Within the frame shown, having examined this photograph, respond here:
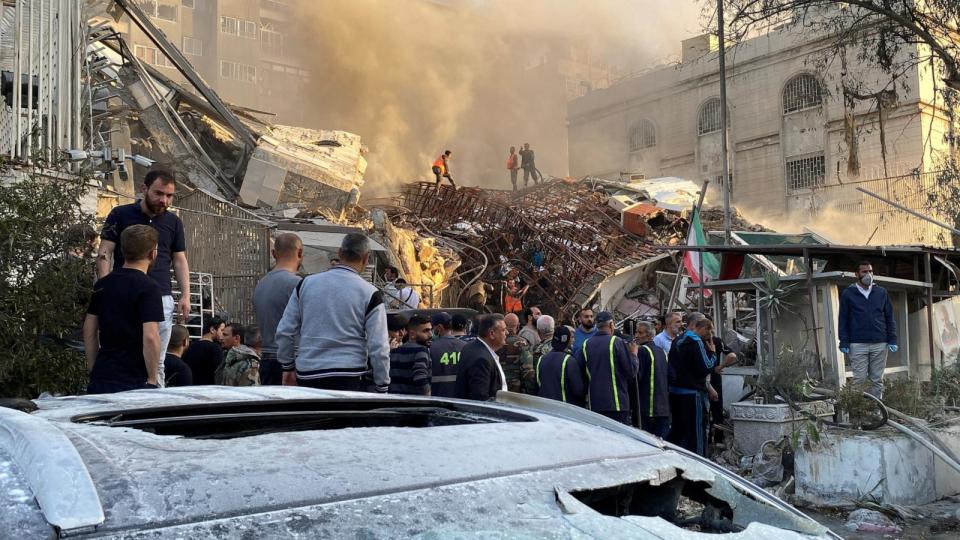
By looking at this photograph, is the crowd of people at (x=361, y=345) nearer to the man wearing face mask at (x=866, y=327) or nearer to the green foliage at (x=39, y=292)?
the man wearing face mask at (x=866, y=327)

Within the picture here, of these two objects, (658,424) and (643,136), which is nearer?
(658,424)

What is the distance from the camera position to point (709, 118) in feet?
125

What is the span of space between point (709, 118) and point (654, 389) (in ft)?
106

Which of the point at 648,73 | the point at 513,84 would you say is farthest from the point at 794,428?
the point at 513,84

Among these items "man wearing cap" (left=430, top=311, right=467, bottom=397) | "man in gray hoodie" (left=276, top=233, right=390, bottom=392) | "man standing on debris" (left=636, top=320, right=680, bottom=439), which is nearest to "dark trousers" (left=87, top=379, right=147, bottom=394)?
"man in gray hoodie" (left=276, top=233, right=390, bottom=392)

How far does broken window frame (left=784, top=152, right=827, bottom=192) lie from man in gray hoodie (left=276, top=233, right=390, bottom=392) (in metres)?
33.4

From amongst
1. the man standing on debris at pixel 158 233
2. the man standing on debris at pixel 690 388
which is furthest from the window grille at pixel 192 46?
the man standing on debris at pixel 158 233

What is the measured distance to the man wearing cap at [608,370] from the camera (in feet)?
24.5

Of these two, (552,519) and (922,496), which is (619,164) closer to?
(922,496)

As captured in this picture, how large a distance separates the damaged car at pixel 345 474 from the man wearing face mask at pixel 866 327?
25.6ft

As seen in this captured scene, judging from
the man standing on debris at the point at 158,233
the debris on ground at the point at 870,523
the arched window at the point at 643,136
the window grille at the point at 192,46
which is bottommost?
the debris on ground at the point at 870,523

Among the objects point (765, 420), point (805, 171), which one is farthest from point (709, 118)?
point (765, 420)

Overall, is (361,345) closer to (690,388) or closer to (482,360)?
(482,360)

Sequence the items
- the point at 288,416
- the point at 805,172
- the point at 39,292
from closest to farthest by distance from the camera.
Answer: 1. the point at 288,416
2. the point at 39,292
3. the point at 805,172
